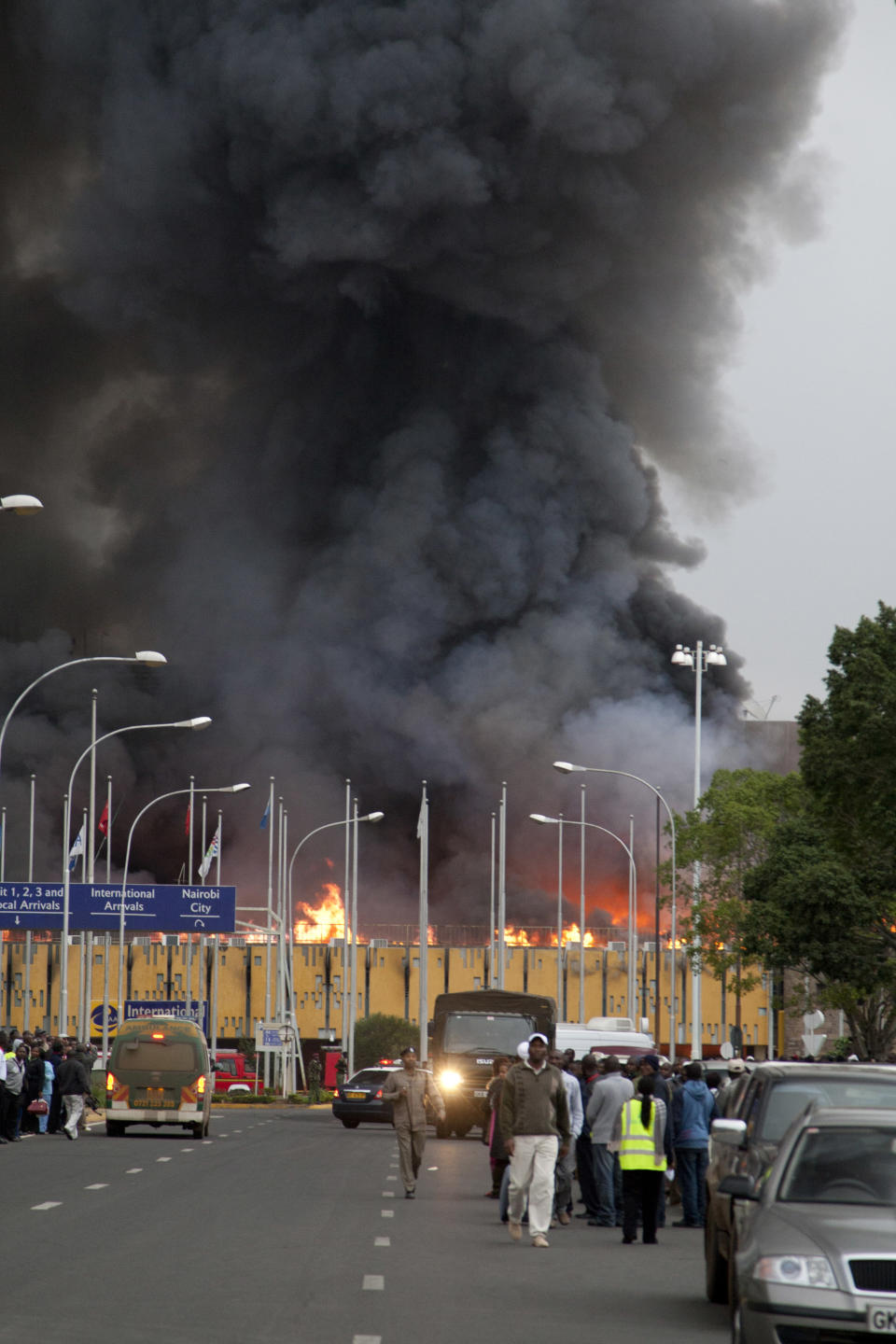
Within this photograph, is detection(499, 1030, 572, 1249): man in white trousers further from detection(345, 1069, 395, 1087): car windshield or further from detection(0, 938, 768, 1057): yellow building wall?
detection(0, 938, 768, 1057): yellow building wall

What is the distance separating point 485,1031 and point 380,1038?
167 feet

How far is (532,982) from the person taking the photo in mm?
100812

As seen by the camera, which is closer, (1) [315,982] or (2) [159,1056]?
(2) [159,1056]

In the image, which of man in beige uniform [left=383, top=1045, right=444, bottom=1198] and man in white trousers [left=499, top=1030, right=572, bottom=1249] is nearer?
man in white trousers [left=499, top=1030, right=572, bottom=1249]

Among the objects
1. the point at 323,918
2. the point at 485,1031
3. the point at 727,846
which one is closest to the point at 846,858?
the point at 727,846

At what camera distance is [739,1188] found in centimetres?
1037

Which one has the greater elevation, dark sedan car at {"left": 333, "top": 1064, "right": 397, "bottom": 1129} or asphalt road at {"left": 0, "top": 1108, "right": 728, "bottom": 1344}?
asphalt road at {"left": 0, "top": 1108, "right": 728, "bottom": 1344}

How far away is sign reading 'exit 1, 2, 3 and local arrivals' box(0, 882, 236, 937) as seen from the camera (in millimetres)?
62062

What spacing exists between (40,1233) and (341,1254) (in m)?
2.78

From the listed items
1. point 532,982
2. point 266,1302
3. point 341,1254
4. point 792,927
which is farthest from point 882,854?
point 532,982

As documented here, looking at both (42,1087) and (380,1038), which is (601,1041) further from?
(380,1038)

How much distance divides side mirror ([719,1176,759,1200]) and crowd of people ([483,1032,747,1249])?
5.75 metres

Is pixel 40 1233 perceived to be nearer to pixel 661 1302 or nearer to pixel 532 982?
pixel 661 1302

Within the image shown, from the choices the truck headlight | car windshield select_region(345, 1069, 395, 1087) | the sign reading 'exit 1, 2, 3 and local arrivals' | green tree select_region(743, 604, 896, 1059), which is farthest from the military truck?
the truck headlight
